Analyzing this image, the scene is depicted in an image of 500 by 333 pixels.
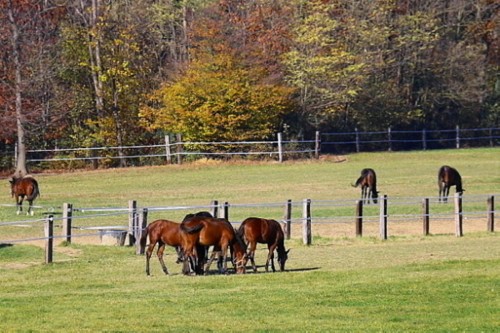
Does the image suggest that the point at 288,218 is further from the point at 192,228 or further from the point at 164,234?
the point at 192,228

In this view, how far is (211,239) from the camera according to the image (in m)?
21.8

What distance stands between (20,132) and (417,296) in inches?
1551

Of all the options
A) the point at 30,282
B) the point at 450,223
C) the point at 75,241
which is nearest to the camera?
the point at 30,282

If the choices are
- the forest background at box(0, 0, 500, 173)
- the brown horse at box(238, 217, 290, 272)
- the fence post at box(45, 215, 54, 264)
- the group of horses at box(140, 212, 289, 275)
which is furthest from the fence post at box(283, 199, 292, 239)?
the forest background at box(0, 0, 500, 173)

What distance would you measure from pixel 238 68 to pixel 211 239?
1595 inches

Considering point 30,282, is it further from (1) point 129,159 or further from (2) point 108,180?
(1) point 129,159

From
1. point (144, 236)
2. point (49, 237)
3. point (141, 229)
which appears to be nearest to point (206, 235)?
point (144, 236)

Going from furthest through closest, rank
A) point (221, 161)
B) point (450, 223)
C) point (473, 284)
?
point (221, 161) → point (450, 223) → point (473, 284)

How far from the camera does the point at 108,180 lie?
53000 millimetres

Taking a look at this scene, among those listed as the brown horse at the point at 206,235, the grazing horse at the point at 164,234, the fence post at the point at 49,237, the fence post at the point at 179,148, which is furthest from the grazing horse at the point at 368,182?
the brown horse at the point at 206,235

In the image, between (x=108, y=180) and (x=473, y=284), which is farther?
(x=108, y=180)

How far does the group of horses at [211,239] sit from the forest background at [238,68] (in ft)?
112

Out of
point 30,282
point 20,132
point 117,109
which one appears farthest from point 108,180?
point 30,282

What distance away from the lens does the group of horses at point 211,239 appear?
71.5 feet
